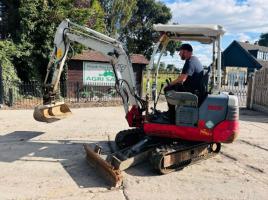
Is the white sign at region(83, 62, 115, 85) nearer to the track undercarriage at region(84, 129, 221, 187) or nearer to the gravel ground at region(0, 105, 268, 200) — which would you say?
the gravel ground at region(0, 105, 268, 200)

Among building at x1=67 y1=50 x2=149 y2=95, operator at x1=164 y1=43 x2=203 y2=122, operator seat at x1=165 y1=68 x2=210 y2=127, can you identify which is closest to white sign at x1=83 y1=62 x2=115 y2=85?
building at x1=67 y1=50 x2=149 y2=95

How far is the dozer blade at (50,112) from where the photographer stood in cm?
732

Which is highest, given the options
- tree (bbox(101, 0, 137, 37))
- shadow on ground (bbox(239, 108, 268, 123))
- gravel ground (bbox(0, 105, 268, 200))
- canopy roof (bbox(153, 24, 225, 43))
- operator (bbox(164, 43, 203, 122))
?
tree (bbox(101, 0, 137, 37))

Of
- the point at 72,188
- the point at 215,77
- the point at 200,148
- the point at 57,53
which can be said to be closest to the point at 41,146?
the point at 57,53

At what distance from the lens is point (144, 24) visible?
41.7m

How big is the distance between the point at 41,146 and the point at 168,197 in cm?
385

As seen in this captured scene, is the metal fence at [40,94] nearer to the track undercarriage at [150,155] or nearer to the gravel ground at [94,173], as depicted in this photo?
the gravel ground at [94,173]

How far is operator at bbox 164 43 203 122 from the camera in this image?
251 inches

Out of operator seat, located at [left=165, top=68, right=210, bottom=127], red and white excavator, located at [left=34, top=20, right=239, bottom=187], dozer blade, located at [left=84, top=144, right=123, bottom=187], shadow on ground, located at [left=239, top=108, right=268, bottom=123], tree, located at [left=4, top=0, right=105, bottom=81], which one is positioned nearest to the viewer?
dozer blade, located at [left=84, top=144, right=123, bottom=187]

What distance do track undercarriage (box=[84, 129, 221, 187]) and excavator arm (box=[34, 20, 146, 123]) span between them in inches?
32.3

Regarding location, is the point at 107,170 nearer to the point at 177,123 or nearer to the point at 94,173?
the point at 94,173

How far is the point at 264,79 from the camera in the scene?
576 inches

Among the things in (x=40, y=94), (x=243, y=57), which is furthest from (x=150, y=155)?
(x=243, y=57)

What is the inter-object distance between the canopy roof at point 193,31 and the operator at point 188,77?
10.6 inches
